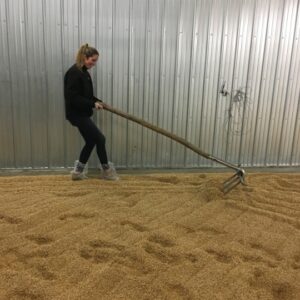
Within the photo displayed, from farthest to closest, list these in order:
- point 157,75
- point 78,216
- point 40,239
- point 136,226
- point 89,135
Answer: point 157,75
point 89,135
point 78,216
point 136,226
point 40,239

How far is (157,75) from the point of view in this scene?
14.6ft

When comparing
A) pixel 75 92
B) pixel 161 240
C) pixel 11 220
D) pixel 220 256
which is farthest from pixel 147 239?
pixel 75 92

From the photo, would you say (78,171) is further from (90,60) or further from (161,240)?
(161,240)

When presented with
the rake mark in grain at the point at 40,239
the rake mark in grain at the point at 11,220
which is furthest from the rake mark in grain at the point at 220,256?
the rake mark in grain at the point at 11,220

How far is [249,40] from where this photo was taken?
→ 4.53 m

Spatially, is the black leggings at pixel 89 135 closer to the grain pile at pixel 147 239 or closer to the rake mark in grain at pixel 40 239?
the grain pile at pixel 147 239

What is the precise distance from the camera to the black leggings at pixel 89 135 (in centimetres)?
397

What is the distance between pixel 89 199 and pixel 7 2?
2365 mm

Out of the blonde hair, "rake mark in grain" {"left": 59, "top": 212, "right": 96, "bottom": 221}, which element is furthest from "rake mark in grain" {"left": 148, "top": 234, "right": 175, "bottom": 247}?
the blonde hair

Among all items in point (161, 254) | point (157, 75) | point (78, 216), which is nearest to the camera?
point (161, 254)

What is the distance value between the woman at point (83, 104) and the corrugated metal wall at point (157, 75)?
1.35ft

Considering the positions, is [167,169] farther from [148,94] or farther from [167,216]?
[167,216]

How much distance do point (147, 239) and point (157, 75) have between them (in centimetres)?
230

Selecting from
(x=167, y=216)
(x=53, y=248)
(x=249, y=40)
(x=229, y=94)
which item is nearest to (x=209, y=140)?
(x=229, y=94)
